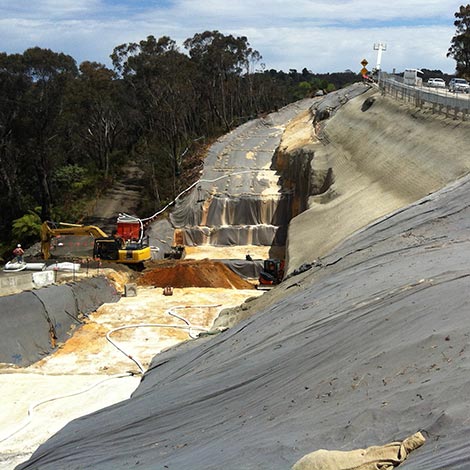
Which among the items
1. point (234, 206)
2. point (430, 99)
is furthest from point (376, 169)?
point (234, 206)

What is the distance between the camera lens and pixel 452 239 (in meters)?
13.2

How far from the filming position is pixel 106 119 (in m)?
54.7

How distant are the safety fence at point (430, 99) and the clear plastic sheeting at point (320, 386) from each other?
1506cm

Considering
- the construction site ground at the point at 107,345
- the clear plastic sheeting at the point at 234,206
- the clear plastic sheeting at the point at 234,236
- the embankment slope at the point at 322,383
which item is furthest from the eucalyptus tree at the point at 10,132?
the embankment slope at the point at 322,383

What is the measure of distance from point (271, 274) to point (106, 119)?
3098 centimetres

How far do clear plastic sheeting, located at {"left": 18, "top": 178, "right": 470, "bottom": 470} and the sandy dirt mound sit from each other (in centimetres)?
1494

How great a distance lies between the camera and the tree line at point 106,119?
136 feet

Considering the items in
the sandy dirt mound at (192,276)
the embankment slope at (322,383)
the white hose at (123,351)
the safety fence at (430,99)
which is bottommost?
the sandy dirt mound at (192,276)

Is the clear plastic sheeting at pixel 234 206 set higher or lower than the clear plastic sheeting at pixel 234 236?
higher

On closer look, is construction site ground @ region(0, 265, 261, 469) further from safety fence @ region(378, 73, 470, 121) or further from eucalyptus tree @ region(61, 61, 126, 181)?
eucalyptus tree @ region(61, 61, 126, 181)

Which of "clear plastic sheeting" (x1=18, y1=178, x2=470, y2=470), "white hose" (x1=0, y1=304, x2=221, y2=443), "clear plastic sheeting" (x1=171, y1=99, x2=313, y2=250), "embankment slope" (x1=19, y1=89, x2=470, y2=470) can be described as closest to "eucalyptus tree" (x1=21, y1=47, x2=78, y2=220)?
"clear plastic sheeting" (x1=171, y1=99, x2=313, y2=250)

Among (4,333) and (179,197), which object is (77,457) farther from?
(179,197)

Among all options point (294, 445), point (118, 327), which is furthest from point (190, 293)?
point (294, 445)

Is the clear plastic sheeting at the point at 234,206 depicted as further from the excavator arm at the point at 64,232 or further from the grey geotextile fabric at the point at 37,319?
the grey geotextile fabric at the point at 37,319
